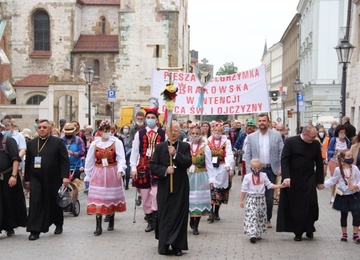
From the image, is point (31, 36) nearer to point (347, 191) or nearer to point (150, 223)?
point (150, 223)

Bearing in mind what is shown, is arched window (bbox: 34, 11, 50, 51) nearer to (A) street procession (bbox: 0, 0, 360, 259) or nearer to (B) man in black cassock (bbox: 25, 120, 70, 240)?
(A) street procession (bbox: 0, 0, 360, 259)

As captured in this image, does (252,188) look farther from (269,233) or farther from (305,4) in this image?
(305,4)

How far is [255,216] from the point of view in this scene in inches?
455

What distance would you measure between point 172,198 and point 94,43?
159ft

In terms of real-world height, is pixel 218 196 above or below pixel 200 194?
below

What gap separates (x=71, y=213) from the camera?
50.1 feet

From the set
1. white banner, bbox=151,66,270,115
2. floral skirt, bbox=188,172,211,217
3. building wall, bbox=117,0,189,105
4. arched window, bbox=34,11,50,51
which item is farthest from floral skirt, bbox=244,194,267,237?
arched window, bbox=34,11,50,51

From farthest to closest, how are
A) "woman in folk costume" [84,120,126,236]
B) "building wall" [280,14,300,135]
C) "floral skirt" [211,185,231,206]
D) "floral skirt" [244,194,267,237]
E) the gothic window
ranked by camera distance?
"building wall" [280,14,300,135] → the gothic window → "floral skirt" [211,185,231,206] → "woman in folk costume" [84,120,126,236] → "floral skirt" [244,194,267,237]

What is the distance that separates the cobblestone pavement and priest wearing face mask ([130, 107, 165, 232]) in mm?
457

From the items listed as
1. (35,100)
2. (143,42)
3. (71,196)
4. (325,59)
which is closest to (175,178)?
(71,196)

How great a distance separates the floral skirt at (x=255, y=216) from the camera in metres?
11.5

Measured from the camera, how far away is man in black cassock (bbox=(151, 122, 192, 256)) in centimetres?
1027

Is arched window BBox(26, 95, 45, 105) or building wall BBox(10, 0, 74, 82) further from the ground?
building wall BBox(10, 0, 74, 82)

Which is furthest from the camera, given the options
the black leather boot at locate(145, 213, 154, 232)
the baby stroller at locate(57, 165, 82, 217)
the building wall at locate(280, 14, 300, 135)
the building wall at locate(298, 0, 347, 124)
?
the building wall at locate(280, 14, 300, 135)
